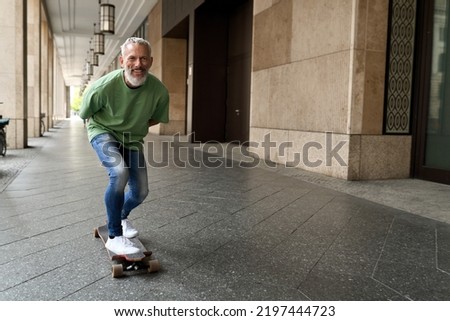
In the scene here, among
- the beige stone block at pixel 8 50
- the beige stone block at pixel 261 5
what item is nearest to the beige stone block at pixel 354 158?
the beige stone block at pixel 261 5

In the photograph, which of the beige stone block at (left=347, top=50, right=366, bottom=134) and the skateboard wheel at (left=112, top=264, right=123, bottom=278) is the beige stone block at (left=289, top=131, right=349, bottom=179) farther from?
the skateboard wheel at (left=112, top=264, right=123, bottom=278)

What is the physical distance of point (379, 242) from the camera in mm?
3291

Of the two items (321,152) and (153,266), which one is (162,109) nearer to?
(153,266)

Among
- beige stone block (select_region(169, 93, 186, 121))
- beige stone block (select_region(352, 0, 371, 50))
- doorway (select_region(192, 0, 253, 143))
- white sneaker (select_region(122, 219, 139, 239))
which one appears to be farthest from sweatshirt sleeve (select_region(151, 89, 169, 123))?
beige stone block (select_region(169, 93, 186, 121))

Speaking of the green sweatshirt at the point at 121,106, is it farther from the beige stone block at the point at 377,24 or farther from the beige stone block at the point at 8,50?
the beige stone block at the point at 8,50

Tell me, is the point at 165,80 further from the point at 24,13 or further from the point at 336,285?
the point at 336,285

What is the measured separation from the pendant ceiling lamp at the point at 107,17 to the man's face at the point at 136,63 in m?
10.3

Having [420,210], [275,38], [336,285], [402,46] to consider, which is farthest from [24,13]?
[336,285]

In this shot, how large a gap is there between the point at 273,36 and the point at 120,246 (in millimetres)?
6687

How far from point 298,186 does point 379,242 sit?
8.17 feet

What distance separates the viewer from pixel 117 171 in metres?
2.69

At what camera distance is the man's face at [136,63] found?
8.59ft

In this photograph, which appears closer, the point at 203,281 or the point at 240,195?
the point at 203,281
